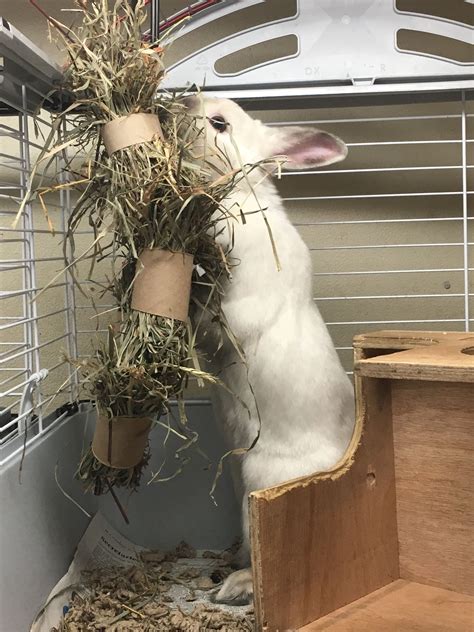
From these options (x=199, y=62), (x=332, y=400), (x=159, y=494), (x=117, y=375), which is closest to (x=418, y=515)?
(x=332, y=400)

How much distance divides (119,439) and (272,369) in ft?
1.22

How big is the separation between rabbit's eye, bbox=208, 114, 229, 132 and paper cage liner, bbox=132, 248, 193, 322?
0.46 meters

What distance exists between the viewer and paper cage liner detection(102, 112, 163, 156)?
1.06m

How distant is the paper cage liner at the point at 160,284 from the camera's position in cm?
106

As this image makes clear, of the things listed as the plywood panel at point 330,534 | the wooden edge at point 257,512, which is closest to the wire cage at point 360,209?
the plywood panel at point 330,534

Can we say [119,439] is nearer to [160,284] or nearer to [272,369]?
[160,284]

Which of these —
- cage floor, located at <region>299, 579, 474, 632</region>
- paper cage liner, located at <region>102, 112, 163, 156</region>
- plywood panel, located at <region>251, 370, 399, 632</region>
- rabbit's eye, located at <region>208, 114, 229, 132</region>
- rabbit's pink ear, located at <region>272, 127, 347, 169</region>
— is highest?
rabbit's eye, located at <region>208, 114, 229, 132</region>

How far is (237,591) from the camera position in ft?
4.24

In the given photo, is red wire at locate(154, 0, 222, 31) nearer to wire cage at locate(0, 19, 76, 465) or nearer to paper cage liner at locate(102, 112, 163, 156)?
wire cage at locate(0, 19, 76, 465)

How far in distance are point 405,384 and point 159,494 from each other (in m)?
0.79

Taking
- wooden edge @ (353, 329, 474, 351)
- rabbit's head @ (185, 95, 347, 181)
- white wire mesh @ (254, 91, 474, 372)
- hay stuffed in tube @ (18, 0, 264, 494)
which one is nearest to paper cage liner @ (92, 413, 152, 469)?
hay stuffed in tube @ (18, 0, 264, 494)

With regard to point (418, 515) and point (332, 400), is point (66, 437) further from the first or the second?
point (418, 515)

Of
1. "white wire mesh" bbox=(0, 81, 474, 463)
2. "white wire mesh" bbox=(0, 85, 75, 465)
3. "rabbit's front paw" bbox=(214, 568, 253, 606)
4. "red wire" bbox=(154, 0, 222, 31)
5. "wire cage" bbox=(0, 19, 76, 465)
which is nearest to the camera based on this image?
"wire cage" bbox=(0, 19, 76, 465)

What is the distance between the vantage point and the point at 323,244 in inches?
73.1
